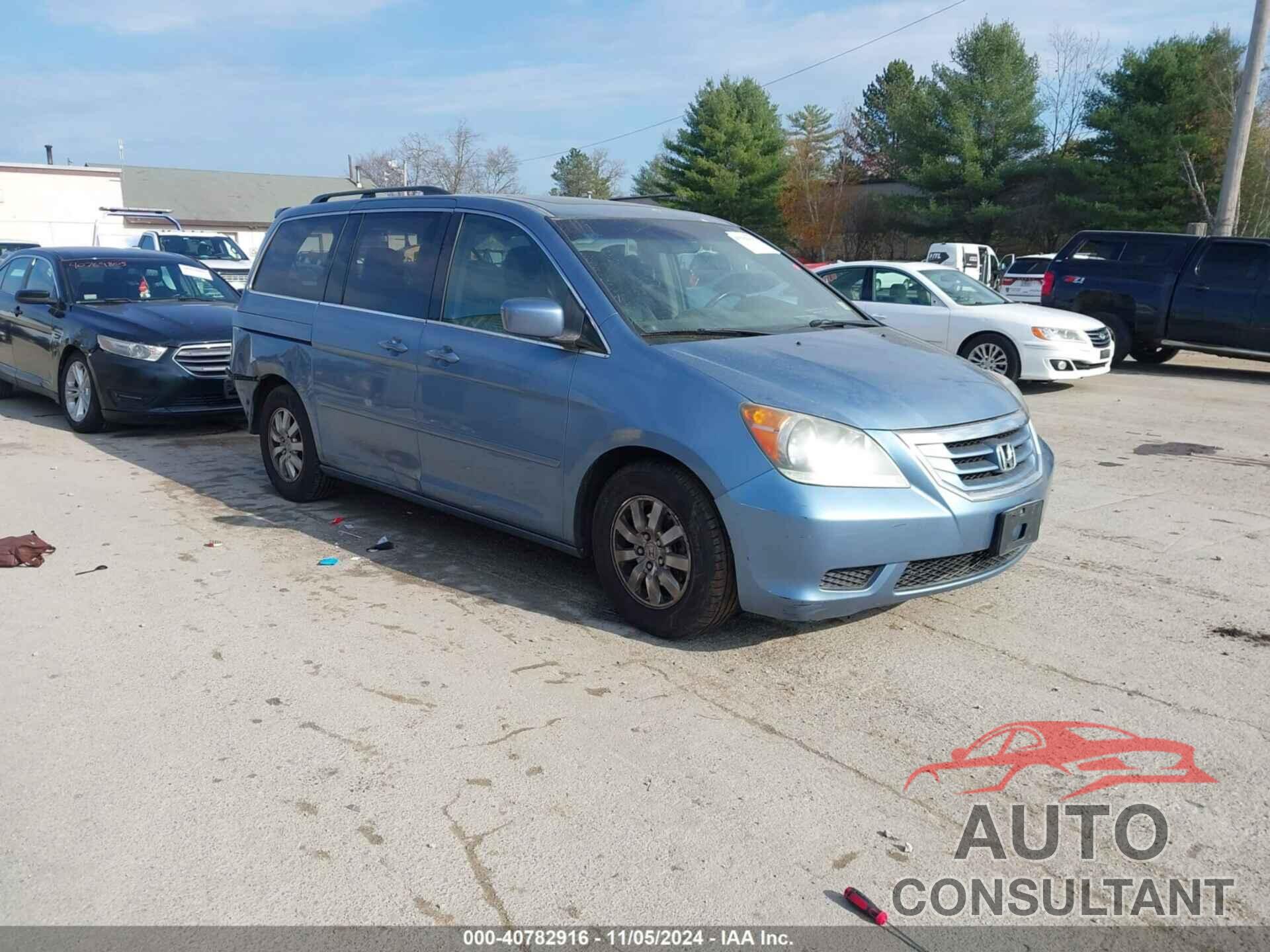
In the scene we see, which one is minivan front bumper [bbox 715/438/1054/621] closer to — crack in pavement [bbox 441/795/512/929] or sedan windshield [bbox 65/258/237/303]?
crack in pavement [bbox 441/795/512/929]

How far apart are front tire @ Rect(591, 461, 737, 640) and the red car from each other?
3.60ft

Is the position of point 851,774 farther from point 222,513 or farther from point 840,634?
point 222,513

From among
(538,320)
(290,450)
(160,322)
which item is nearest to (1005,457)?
(538,320)

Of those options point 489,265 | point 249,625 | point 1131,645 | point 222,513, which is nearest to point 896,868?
point 1131,645

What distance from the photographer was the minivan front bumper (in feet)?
12.7

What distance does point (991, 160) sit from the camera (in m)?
41.5

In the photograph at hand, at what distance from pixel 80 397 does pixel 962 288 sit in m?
9.93

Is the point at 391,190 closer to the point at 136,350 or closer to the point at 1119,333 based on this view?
the point at 136,350

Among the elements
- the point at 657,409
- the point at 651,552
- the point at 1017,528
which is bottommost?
the point at 651,552

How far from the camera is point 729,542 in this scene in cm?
406

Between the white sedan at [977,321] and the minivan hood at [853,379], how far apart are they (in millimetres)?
7124

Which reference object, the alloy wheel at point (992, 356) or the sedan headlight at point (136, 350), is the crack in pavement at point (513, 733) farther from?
the alloy wheel at point (992, 356)

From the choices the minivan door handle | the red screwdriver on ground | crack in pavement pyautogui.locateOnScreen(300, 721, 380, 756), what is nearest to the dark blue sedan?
the minivan door handle

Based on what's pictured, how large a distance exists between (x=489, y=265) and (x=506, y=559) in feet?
5.12
